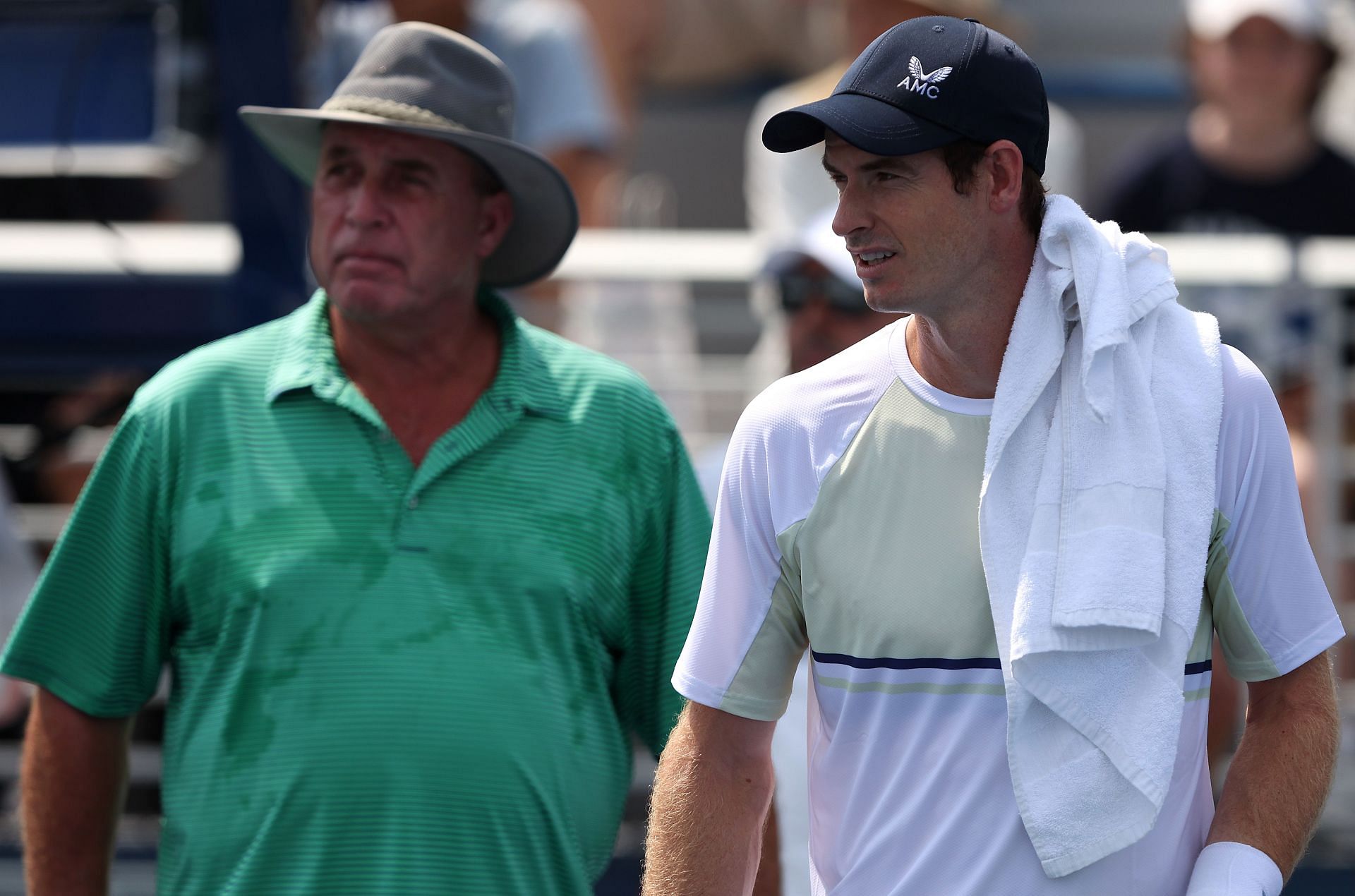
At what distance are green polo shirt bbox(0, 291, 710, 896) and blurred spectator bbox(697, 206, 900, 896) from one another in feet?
0.83

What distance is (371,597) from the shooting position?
2697 mm

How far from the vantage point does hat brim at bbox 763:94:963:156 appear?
80.9 inches

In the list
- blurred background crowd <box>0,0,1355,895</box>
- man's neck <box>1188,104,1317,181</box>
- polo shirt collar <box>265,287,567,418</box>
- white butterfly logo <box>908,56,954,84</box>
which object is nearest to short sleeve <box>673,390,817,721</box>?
white butterfly logo <box>908,56,954,84</box>

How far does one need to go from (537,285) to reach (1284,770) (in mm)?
2614

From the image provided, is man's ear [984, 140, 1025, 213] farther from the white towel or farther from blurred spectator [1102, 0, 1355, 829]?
blurred spectator [1102, 0, 1355, 829]

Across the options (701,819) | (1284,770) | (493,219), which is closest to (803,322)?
(493,219)

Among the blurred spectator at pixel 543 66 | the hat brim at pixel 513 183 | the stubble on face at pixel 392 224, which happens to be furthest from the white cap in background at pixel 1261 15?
the stubble on face at pixel 392 224

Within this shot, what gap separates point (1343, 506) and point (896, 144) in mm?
2818

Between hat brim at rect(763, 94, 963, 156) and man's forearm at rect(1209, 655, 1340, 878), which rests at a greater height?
hat brim at rect(763, 94, 963, 156)

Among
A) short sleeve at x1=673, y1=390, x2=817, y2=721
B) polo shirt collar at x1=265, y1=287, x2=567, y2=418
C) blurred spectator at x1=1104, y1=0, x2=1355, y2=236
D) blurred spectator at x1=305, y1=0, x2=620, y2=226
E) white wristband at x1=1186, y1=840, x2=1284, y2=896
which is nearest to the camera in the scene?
white wristband at x1=1186, y1=840, x2=1284, y2=896

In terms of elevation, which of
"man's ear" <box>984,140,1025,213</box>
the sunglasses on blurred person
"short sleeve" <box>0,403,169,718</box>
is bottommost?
"short sleeve" <box>0,403,169,718</box>

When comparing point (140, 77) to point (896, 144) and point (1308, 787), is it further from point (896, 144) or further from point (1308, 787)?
point (1308, 787)

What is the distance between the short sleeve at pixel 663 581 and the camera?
9.26 ft

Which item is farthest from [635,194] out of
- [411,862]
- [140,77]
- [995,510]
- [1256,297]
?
[995,510]
